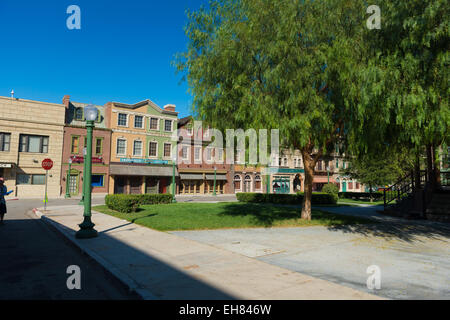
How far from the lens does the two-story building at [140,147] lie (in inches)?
1374

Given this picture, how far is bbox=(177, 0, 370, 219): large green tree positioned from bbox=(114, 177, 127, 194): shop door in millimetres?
26903

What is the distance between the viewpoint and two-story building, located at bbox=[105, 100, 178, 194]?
3491cm

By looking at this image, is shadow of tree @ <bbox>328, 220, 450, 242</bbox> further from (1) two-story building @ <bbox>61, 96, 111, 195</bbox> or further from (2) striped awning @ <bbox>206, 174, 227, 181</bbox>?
(2) striped awning @ <bbox>206, 174, 227, 181</bbox>

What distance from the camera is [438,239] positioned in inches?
388

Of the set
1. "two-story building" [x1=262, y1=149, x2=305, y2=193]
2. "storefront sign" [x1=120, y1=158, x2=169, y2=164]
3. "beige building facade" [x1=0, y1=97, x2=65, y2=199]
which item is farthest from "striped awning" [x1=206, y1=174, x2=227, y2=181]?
"beige building facade" [x1=0, y1=97, x2=65, y2=199]

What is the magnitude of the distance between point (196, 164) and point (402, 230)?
3065 centimetres

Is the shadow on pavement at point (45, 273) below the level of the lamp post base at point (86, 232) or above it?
below

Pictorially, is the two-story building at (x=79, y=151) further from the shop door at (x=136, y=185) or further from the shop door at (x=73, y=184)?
the shop door at (x=136, y=185)

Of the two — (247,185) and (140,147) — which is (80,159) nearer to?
(140,147)

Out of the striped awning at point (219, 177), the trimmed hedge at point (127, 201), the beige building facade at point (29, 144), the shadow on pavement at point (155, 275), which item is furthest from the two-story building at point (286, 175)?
the shadow on pavement at point (155, 275)

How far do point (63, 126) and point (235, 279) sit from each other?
108 ft

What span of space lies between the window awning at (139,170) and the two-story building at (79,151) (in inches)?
38.4
